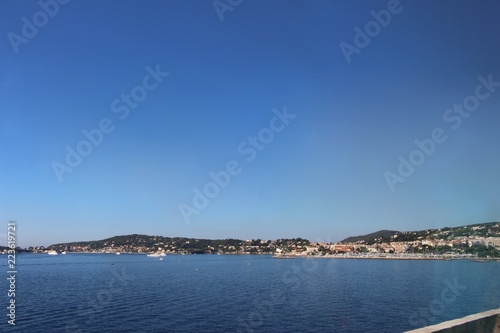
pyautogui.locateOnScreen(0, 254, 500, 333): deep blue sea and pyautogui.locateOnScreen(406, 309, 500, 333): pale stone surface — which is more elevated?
pyautogui.locateOnScreen(406, 309, 500, 333): pale stone surface

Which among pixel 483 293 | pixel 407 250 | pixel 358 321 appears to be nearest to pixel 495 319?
pixel 358 321

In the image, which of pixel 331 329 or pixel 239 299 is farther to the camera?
pixel 239 299

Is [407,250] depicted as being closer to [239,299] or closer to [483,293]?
[483,293]

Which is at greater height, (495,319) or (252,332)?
(495,319)

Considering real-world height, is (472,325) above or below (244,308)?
above

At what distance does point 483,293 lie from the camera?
4338 cm

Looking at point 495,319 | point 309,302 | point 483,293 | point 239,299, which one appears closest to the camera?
point 495,319

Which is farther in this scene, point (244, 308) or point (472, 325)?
point (244, 308)

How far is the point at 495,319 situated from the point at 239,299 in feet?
119

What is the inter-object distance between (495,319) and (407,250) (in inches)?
6879

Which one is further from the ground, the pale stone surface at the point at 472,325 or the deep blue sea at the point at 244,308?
the pale stone surface at the point at 472,325

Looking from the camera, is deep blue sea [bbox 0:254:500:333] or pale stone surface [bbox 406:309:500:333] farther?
deep blue sea [bbox 0:254:500:333]

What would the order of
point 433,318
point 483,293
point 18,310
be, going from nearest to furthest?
point 433,318, point 18,310, point 483,293

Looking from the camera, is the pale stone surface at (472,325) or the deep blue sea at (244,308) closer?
the pale stone surface at (472,325)
